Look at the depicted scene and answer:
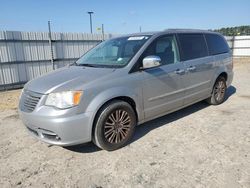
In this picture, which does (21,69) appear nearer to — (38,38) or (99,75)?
(38,38)

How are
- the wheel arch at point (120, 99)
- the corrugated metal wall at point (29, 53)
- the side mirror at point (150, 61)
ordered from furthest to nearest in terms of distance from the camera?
1. the corrugated metal wall at point (29, 53)
2. the side mirror at point (150, 61)
3. the wheel arch at point (120, 99)

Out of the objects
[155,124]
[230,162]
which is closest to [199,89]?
[155,124]

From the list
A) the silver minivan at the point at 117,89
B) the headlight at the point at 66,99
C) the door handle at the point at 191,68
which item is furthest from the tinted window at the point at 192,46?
the headlight at the point at 66,99

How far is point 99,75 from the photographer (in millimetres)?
3564

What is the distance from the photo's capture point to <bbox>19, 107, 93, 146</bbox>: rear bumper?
10.4 feet

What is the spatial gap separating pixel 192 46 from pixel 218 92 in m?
1.62

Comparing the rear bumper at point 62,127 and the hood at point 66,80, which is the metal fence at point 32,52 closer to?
the hood at point 66,80

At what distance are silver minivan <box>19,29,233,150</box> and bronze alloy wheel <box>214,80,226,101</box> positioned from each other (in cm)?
61

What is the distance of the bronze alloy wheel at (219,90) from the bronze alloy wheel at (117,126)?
3.00 meters

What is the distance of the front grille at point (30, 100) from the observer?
11.1ft

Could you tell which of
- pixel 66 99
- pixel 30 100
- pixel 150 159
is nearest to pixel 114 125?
pixel 150 159

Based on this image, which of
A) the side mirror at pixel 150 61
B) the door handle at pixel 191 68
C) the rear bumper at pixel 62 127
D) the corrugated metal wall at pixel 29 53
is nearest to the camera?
the rear bumper at pixel 62 127

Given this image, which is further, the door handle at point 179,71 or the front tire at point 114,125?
the door handle at point 179,71

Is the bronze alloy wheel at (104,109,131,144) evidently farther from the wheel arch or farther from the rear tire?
the rear tire
